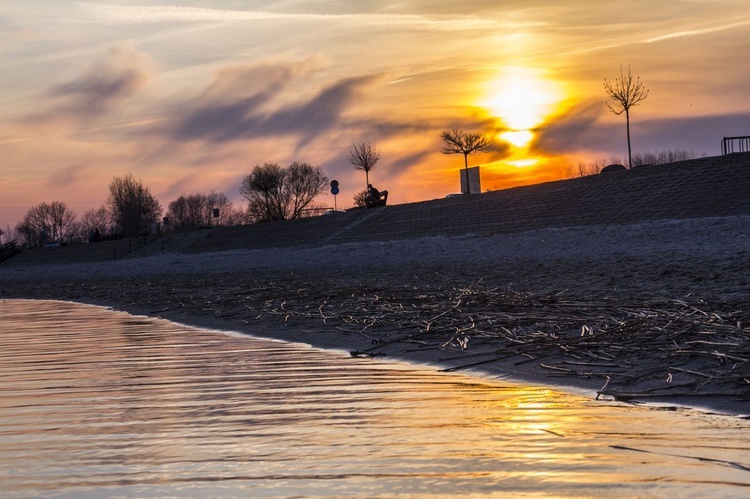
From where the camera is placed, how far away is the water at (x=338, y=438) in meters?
4.80

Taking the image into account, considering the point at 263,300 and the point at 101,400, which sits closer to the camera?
the point at 101,400

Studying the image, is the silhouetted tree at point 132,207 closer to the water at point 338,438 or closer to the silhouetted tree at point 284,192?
the silhouetted tree at point 284,192

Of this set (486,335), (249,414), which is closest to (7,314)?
(486,335)

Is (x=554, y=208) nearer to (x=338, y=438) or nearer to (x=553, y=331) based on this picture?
(x=553, y=331)

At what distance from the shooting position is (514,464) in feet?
16.9

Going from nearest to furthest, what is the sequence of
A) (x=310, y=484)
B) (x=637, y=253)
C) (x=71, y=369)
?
(x=310, y=484)
(x=71, y=369)
(x=637, y=253)

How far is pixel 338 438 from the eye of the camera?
5977 millimetres

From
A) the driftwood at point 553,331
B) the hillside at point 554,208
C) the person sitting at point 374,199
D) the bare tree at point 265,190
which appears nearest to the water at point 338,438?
the driftwood at point 553,331

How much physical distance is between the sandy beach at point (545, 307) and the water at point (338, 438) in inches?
34.7

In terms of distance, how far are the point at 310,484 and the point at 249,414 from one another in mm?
2141

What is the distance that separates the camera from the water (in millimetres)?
4801

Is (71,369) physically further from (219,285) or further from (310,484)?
(219,285)

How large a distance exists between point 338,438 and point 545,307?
766cm

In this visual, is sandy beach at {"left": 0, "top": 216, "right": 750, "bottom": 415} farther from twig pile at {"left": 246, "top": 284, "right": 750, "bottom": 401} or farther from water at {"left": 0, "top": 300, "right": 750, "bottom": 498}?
water at {"left": 0, "top": 300, "right": 750, "bottom": 498}
